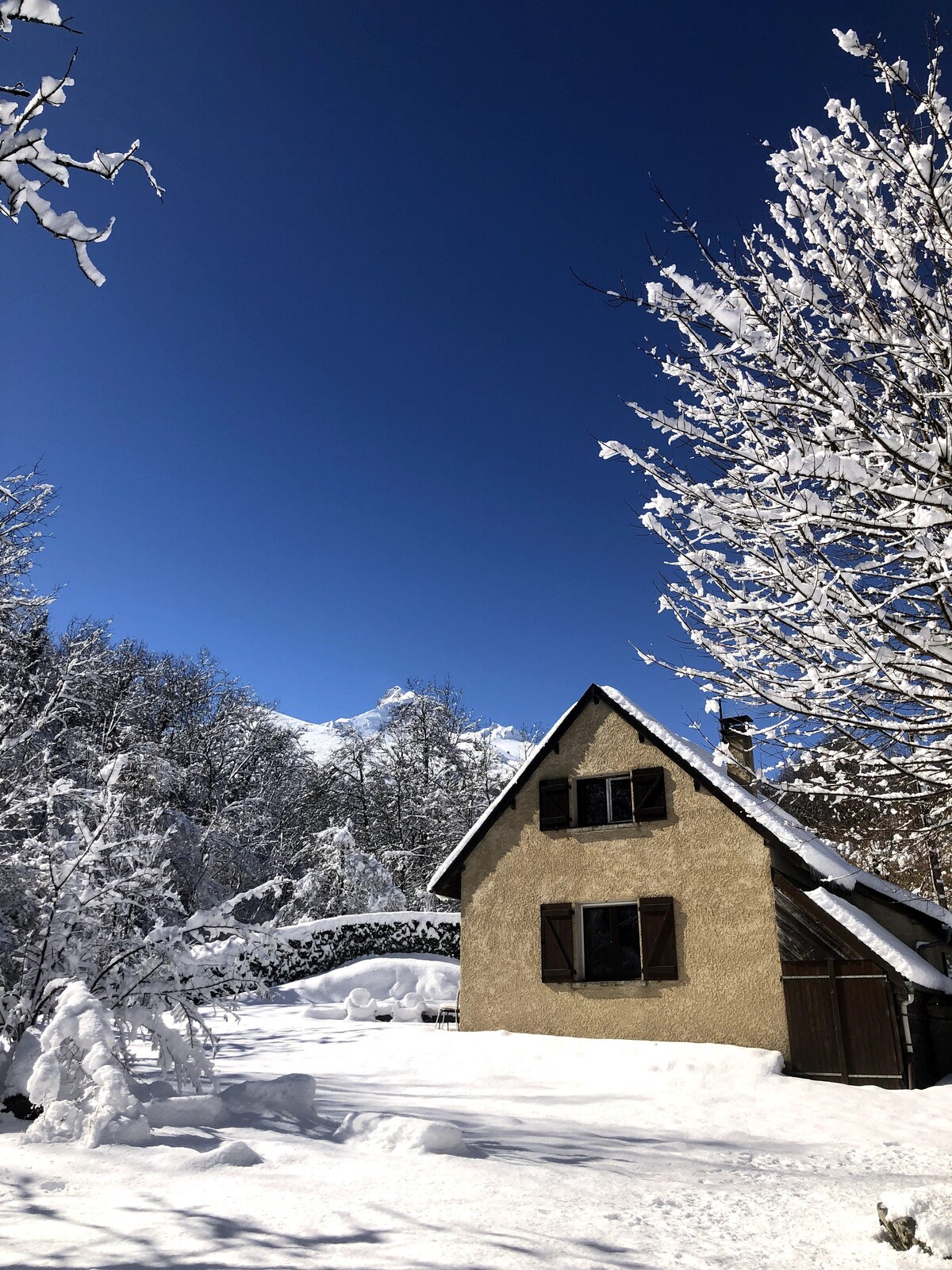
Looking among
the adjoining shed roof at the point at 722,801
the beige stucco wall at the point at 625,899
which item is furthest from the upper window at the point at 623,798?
the adjoining shed roof at the point at 722,801

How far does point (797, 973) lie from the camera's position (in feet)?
35.8

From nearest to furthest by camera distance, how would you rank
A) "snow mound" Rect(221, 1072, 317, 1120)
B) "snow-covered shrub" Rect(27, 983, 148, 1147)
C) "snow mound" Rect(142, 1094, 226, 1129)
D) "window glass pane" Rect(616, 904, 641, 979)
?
"snow-covered shrub" Rect(27, 983, 148, 1147) → "snow mound" Rect(142, 1094, 226, 1129) → "snow mound" Rect(221, 1072, 317, 1120) → "window glass pane" Rect(616, 904, 641, 979)

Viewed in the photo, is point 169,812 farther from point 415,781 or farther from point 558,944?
point 558,944

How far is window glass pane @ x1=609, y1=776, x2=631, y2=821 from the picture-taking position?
13180 millimetres

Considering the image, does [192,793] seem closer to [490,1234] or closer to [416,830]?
[416,830]

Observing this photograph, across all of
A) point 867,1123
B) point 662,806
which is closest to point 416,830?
point 662,806

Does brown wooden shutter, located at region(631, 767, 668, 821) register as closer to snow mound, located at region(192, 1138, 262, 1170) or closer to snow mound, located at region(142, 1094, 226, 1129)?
snow mound, located at region(142, 1094, 226, 1129)

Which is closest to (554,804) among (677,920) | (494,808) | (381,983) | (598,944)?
(494,808)

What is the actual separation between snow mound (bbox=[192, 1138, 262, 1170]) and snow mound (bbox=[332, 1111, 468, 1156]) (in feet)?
2.68

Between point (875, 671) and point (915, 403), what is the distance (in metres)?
1.68

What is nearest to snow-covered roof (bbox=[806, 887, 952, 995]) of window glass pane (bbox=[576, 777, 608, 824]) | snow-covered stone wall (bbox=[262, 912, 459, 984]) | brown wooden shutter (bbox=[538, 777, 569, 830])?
window glass pane (bbox=[576, 777, 608, 824])

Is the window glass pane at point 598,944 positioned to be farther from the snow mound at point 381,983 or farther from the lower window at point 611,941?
the snow mound at point 381,983

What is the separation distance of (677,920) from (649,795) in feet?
6.24

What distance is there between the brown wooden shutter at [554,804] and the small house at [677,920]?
3cm
